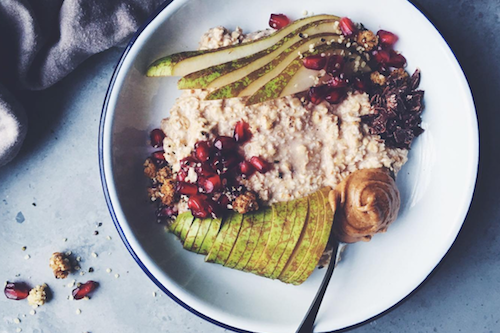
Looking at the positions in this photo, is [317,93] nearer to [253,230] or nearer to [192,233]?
[253,230]

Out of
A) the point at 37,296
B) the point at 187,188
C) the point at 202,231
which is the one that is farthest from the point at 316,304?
the point at 37,296

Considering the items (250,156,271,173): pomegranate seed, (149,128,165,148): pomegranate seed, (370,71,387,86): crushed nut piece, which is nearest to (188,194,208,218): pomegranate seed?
(250,156,271,173): pomegranate seed

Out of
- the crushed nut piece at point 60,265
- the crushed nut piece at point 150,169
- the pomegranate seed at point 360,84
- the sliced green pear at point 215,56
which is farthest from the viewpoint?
the crushed nut piece at point 60,265

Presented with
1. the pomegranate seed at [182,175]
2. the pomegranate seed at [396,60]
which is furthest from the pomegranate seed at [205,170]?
the pomegranate seed at [396,60]

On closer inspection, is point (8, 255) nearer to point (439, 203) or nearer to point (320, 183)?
point (320, 183)

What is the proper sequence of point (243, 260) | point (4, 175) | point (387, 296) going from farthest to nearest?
point (4, 175), point (387, 296), point (243, 260)

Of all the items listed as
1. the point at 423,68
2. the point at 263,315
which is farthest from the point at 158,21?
the point at 263,315

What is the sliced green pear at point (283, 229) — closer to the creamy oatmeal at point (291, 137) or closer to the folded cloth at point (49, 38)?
the creamy oatmeal at point (291, 137)
